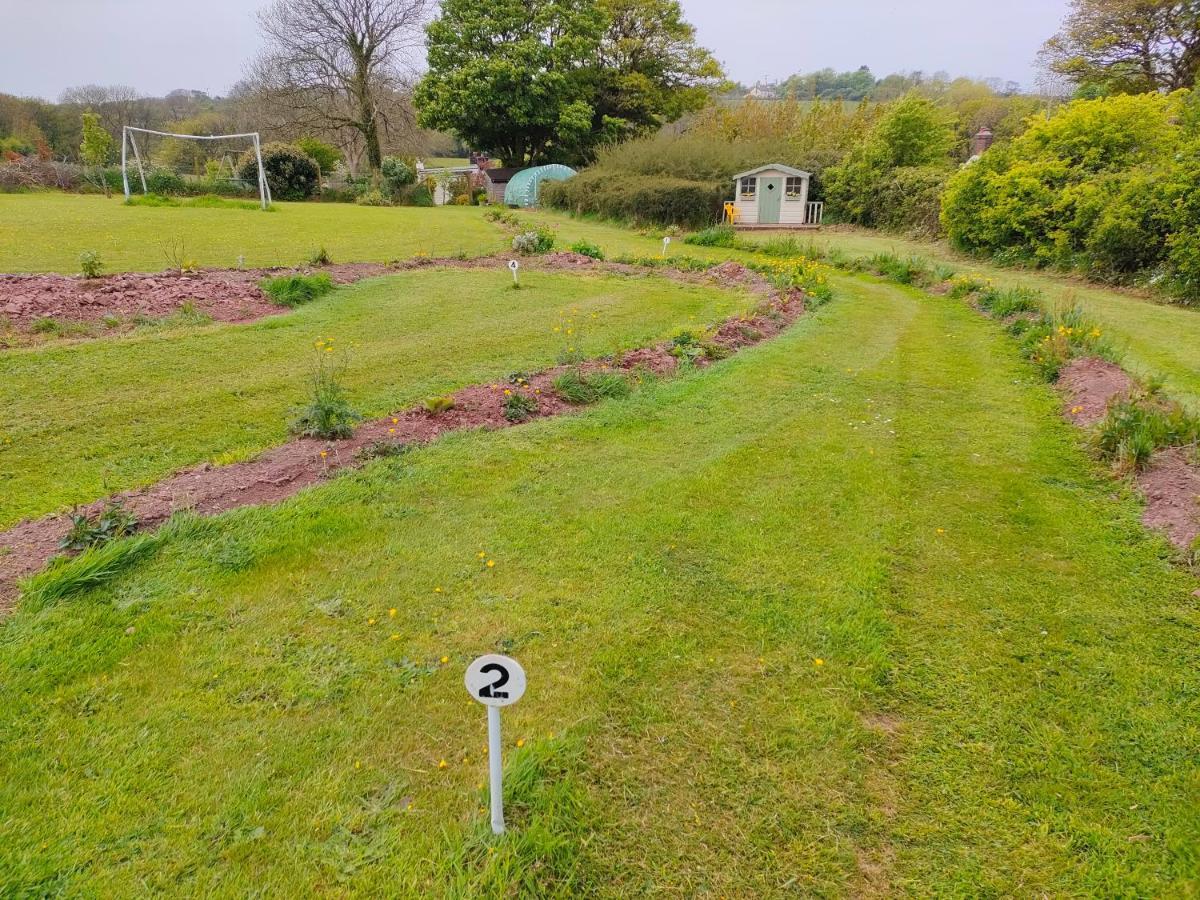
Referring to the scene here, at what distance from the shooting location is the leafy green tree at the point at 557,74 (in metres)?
31.3

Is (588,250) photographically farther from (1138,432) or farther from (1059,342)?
(1138,432)

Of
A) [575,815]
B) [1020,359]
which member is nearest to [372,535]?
[575,815]

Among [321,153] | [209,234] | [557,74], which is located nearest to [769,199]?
[557,74]

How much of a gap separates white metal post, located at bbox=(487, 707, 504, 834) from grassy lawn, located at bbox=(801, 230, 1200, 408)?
7002 millimetres

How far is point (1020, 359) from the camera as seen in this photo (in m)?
7.76

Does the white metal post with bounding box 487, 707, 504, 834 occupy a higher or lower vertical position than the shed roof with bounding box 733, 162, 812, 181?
lower

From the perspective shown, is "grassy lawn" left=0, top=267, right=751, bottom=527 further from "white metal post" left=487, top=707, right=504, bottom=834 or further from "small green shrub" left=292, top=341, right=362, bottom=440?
"white metal post" left=487, top=707, right=504, bottom=834

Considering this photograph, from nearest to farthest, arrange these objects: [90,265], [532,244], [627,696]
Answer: [627,696] → [90,265] → [532,244]

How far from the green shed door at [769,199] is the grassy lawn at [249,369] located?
14.8 meters

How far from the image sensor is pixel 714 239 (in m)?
18.2

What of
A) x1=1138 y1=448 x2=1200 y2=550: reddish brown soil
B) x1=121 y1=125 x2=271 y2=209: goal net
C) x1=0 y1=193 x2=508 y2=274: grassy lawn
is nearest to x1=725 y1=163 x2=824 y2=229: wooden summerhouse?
x1=0 y1=193 x2=508 y2=274: grassy lawn

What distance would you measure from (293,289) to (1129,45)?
1314 inches

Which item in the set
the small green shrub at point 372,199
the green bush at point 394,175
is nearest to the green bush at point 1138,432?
the small green shrub at point 372,199

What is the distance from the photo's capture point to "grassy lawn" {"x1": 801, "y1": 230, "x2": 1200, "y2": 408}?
7.16m
